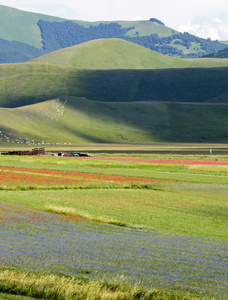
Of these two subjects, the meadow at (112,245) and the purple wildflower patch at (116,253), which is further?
the purple wildflower patch at (116,253)

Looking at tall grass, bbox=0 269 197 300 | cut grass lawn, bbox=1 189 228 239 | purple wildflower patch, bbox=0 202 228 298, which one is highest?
tall grass, bbox=0 269 197 300

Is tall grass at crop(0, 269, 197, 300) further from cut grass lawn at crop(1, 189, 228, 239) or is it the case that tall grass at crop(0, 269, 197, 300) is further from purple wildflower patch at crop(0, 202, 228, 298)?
cut grass lawn at crop(1, 189, 228, 239)

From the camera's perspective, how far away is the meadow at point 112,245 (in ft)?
47.9

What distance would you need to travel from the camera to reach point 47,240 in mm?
21250

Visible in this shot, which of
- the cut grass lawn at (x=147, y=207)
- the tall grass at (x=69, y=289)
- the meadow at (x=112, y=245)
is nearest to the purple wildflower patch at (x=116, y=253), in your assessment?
the meadow at (x=112, y=245)

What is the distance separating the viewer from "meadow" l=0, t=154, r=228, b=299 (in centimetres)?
1460

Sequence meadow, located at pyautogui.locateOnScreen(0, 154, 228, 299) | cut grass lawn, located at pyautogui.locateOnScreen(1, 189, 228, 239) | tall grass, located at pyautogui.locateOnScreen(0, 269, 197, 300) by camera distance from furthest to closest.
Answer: cut grass lawn, located at pyautogui.locateOnScreen(1, 189, 228, 239), meadow, located at pyautogui.locateOnScreen(0, 154, 228, 299), tall grass, located at pyautogui.locateOnScreen(0, 269, 197, 300)

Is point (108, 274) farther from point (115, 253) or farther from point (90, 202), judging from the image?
point (90, 202)

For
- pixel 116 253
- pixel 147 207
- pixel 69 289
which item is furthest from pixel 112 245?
pixel 147 207

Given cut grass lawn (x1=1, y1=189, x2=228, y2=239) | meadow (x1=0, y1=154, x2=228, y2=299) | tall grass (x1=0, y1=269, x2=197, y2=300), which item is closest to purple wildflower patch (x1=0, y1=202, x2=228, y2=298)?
meadow (x1=0, y1=154, x2=228, y2=299)

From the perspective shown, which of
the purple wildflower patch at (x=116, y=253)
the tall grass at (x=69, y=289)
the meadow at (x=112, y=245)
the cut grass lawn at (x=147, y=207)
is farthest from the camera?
the cut grass lawn at (x=147, y=207)

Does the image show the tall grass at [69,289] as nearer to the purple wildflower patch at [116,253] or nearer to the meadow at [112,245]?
the meadow at [112,245]

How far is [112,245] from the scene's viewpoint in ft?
69.2

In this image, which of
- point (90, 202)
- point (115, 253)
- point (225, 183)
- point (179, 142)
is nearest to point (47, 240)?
point (115, 253)
